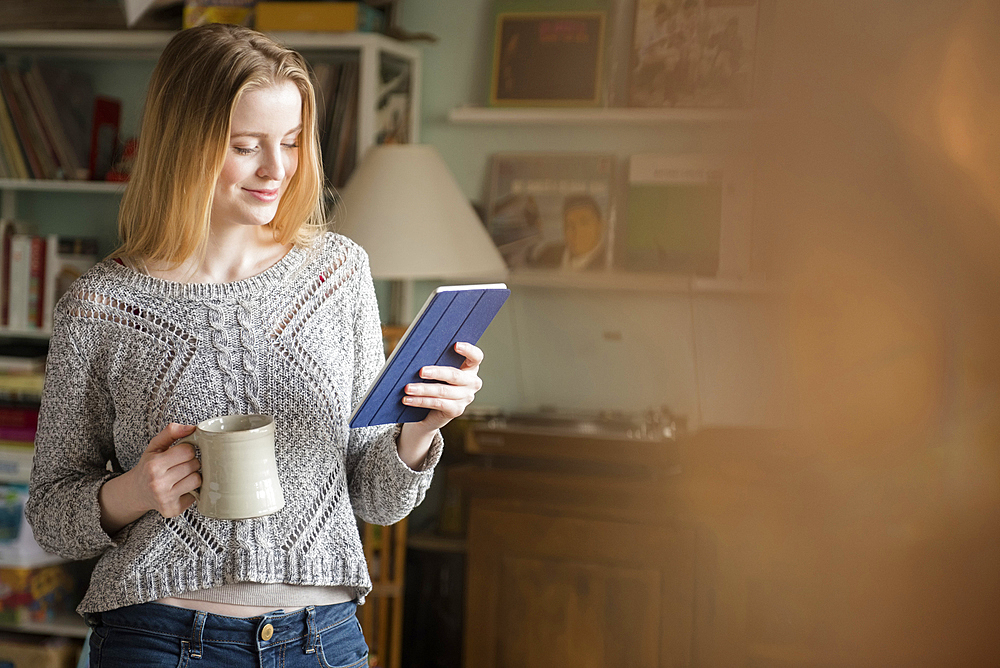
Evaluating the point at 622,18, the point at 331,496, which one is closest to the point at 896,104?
the point at 331,496

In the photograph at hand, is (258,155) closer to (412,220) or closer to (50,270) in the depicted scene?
(412,220)

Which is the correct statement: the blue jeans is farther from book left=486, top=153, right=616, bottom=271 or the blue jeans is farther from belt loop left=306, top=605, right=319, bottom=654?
book left=486, top=153, right=616, bottom=271

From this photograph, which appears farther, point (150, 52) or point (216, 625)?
point (150, 52)

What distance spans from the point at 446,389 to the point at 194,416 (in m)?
0.25

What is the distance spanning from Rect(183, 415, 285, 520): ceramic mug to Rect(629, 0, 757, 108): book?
1.33m

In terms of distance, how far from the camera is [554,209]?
6.87 ft

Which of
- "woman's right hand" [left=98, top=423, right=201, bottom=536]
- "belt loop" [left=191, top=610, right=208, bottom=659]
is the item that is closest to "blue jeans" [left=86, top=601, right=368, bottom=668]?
"belt loop" [left=191, top=610, right=208, bottom=659]

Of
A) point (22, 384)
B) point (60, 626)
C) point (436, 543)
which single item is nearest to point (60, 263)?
point (22, 384)

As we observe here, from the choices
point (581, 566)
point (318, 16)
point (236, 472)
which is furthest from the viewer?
point (318, 16)

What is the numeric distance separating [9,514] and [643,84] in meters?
1.75

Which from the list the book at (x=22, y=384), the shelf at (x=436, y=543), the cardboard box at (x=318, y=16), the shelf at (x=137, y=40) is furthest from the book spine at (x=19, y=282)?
the shelf at (x=436, y=543)

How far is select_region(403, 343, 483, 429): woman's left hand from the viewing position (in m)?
0.82

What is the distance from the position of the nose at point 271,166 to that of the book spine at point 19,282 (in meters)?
1.56

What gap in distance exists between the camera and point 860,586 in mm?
1178
